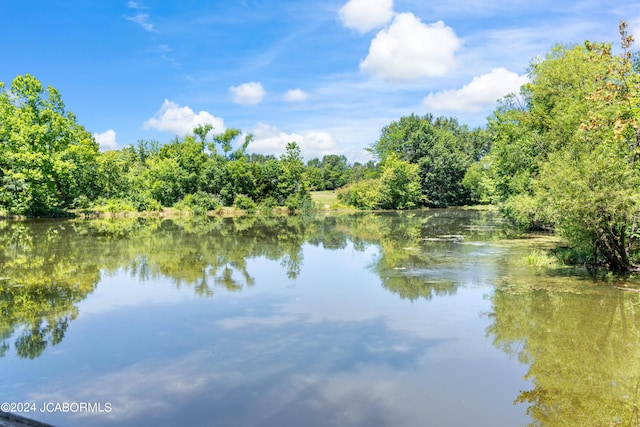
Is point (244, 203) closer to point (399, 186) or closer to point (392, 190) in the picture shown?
point (392, 190)

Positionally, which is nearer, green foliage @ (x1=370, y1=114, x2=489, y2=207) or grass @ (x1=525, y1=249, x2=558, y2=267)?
grass @ (x1=525, y1=249, x2=558, y2=267)

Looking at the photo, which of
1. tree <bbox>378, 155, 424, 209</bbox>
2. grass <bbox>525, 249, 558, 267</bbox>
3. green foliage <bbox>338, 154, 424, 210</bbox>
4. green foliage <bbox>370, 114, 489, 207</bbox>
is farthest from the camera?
green foliage <bbox>370, 114, 489, 207</bbox>

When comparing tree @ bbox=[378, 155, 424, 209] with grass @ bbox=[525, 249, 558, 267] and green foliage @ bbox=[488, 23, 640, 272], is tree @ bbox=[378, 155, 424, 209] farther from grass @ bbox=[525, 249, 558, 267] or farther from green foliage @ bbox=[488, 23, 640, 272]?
grass @ bbox=[525, 249, 558, 267]

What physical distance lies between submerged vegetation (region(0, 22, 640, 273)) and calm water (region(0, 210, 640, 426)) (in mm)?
2453

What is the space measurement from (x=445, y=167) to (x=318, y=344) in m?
58.6

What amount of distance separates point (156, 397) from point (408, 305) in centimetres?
668

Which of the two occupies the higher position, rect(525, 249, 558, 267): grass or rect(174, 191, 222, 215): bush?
rect(174, 191, 222, 215): bush

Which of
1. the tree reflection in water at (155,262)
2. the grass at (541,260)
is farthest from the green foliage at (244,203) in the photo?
the grass at (541,260)

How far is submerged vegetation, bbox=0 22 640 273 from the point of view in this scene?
12.6 meters

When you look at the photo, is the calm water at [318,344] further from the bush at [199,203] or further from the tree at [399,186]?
the tree at [399,186]

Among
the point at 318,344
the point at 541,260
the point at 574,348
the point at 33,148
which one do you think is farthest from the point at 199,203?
the point at 574,348

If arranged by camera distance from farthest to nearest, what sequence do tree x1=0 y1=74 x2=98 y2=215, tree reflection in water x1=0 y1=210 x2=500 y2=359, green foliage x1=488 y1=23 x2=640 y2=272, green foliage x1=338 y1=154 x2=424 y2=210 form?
green foliage x1=338 y1=154 x2=424 y2=210 < tree x1=0 y1=74 x2=98 y2=215 < green foliage x1=488 y1=23 x2=640 y2=272 < tree reflection in water x1=0 y1=210 x2=500 y2=359

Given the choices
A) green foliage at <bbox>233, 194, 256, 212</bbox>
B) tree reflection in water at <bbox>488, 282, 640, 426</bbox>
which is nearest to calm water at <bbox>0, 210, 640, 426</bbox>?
tree reflection in water at <bbox>488, 282, 640, 426</bbox>

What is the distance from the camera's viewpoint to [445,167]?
210 feet
